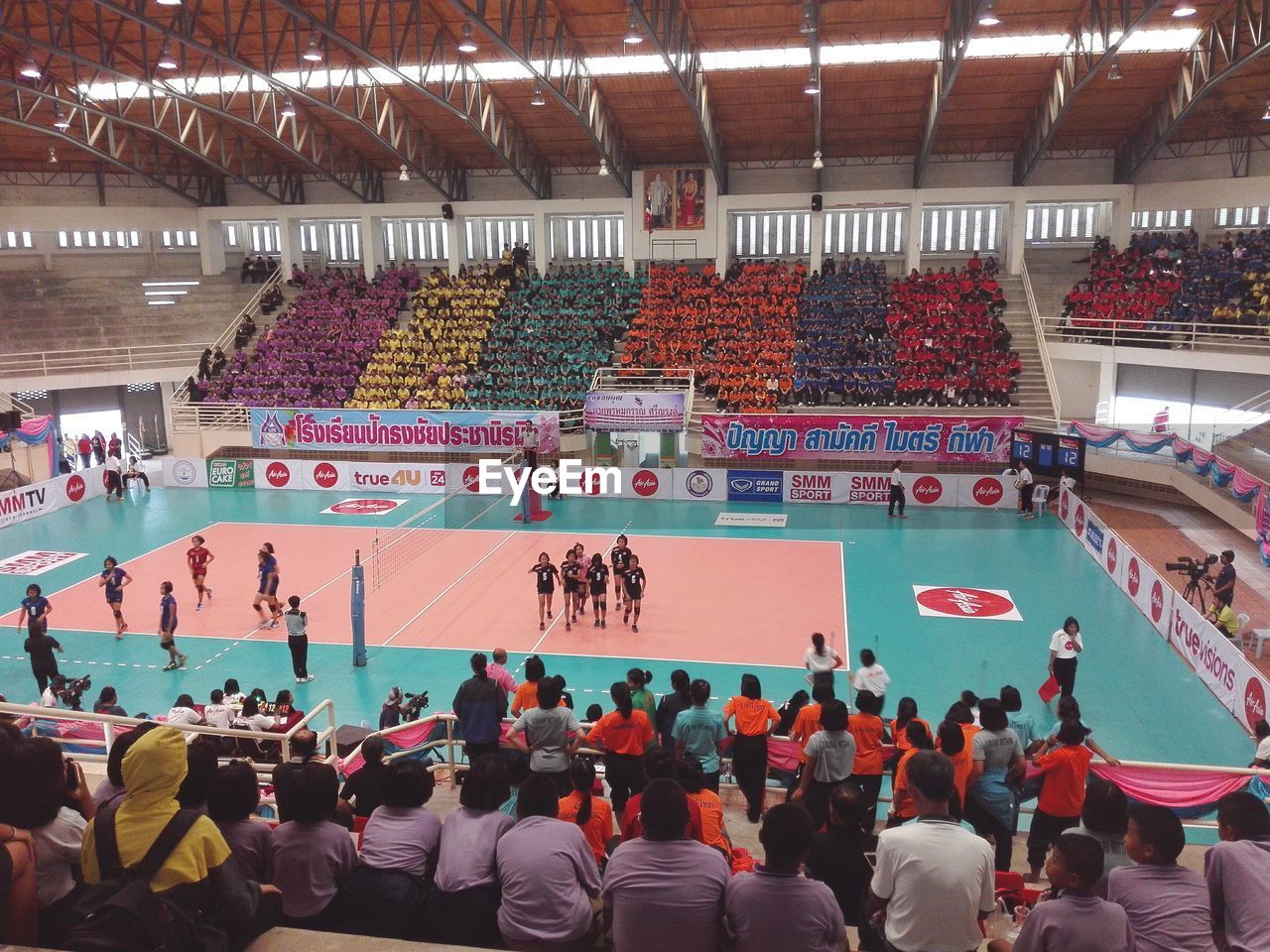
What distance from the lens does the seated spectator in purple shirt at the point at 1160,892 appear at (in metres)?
4.20

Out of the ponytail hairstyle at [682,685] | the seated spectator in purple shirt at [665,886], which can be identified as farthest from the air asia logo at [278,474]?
the seated spectator in purple shirt at [665,886]

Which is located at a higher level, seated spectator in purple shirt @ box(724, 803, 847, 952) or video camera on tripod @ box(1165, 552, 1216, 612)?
seated spectator in purple shirt @ box(724, 803, 847, 952)

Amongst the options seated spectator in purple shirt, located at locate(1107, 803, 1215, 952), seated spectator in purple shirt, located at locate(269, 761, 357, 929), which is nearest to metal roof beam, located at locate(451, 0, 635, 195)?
seated spectator in purple shirt, located at locate(269, 761, 357, 929)

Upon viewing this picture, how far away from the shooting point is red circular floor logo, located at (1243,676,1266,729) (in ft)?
41.1

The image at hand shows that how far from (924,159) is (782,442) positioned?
14.0 meters

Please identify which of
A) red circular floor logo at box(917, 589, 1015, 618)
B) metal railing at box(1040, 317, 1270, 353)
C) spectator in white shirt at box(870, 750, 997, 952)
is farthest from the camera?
metal railing at box(1040, 317, 1270, 353)

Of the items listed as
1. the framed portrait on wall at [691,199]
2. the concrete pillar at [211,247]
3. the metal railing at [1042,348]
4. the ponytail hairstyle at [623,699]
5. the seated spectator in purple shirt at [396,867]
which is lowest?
the ponytail hairstyle at [623,699]

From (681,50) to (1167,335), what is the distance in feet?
59.6

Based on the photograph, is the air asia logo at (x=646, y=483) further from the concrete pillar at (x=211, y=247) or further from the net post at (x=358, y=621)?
the concrete pillar at (x=211, y=247)

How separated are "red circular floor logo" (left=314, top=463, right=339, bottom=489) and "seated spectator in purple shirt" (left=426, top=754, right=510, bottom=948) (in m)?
28.4

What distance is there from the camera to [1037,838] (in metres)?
8.00

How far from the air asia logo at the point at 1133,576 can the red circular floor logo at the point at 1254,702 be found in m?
5.72

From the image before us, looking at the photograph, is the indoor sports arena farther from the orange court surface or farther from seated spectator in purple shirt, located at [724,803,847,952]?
the orange court surface

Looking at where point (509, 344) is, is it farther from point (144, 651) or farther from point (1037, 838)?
point (1037, 838)
